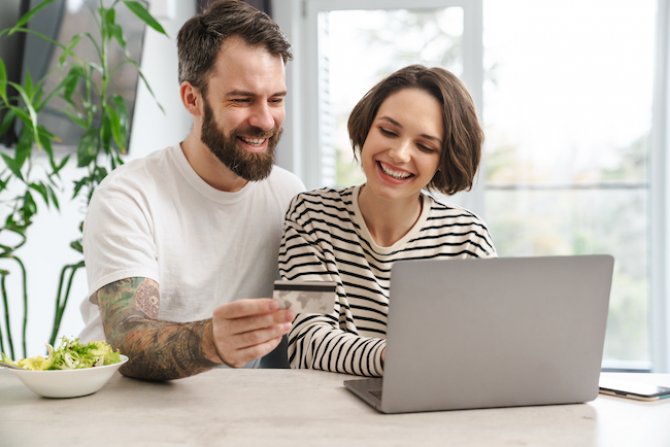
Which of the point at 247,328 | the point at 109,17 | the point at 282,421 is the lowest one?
the point at 282,421

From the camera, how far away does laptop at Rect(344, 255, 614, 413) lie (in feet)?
3.76

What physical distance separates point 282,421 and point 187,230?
816 mm

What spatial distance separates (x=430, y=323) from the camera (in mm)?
1156

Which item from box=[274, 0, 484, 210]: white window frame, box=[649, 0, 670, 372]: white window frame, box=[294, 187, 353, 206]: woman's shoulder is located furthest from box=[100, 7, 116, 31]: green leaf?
box=[649, 0, 670, 372]: white window frame

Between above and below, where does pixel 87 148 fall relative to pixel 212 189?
above

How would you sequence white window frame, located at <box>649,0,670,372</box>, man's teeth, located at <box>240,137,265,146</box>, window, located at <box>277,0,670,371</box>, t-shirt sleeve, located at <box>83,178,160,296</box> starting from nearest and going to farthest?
t-shirt sleeve, located at <box>83,178,160,296</box>
man's teeth, located at <box>240,137,265,146</box>
white window frame, located at <box>649,0,670,372</box>
window, located at <box>277,0,670,371</box>

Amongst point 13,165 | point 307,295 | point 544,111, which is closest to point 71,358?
point 307,295

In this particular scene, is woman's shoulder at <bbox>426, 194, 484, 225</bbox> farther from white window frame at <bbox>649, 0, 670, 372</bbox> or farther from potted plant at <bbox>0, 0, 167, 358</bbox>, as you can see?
white window frame at <bbox>649, 0, 670, 372</bbox>

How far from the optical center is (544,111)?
14.0 ft

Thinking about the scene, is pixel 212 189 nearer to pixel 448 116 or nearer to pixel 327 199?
pixel 327 199

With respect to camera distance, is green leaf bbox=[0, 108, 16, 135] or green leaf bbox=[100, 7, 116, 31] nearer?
green leaf bbox=[0, 108, 16, 135]

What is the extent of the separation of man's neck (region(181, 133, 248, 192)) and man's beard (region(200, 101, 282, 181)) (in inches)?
0.9

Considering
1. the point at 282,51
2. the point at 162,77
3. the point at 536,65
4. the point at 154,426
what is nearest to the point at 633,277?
the point at 536,65

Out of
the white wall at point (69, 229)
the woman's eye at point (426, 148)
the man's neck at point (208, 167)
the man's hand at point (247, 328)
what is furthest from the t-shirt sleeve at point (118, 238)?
the white wall at point (69, 229)
